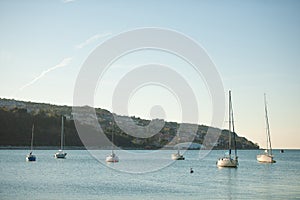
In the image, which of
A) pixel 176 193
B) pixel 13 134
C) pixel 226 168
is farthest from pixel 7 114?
pixel 176 193

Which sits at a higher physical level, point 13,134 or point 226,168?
point 13,134

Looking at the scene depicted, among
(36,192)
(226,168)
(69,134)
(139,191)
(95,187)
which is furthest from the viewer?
(69,134)

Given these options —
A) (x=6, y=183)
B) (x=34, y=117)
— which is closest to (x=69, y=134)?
(x=34, y=117)

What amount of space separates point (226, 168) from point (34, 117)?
13000 cm

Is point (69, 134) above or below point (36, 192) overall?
above

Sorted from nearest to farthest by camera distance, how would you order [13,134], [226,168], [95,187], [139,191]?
[139,191] → [95,187] → [226,168] → [13,134]

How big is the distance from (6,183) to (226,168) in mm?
45361

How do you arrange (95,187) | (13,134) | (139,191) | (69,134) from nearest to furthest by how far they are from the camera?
(139,191), (95,187), (13,134), (69,134)

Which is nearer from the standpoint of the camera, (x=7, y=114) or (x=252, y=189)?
(x=252, y=189)

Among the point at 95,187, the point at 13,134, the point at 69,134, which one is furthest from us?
the point at 69,134

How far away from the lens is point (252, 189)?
170ft

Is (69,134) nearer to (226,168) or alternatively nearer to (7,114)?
(7,114)

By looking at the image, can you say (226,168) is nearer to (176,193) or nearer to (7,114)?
(176,193)

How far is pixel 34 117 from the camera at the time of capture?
198750 millimetres
